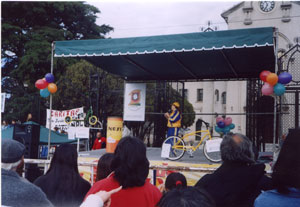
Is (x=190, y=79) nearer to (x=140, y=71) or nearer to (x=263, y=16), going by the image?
(x=140, y=71)

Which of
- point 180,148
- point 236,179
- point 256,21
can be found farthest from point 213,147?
point 256,21

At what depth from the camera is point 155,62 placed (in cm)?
937

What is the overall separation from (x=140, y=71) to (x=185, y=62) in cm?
221

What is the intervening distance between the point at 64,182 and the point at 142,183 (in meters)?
0.95

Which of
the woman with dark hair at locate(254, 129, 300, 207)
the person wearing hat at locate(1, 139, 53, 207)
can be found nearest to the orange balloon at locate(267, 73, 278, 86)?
the woman with dark hair at locate(254, 129, 300, 207)

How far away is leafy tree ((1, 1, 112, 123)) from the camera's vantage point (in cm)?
1633

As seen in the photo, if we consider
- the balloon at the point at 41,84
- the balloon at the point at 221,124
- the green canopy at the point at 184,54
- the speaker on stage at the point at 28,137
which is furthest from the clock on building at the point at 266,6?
the speaker on stage at the point at 28,137

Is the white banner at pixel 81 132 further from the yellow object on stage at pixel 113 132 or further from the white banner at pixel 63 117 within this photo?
the white banner at pixel 63 117

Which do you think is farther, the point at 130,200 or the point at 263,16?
the point at 263,16

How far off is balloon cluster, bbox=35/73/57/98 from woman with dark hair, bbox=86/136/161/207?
5535mm

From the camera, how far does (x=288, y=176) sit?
1.73m

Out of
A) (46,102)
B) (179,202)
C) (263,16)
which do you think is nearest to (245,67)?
(179,202)

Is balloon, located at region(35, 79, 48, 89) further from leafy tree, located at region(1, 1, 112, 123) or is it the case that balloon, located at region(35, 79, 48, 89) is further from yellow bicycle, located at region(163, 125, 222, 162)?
leafy tree, located at region(1, 1, 112, 123)

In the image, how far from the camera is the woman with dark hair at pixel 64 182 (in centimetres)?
274
